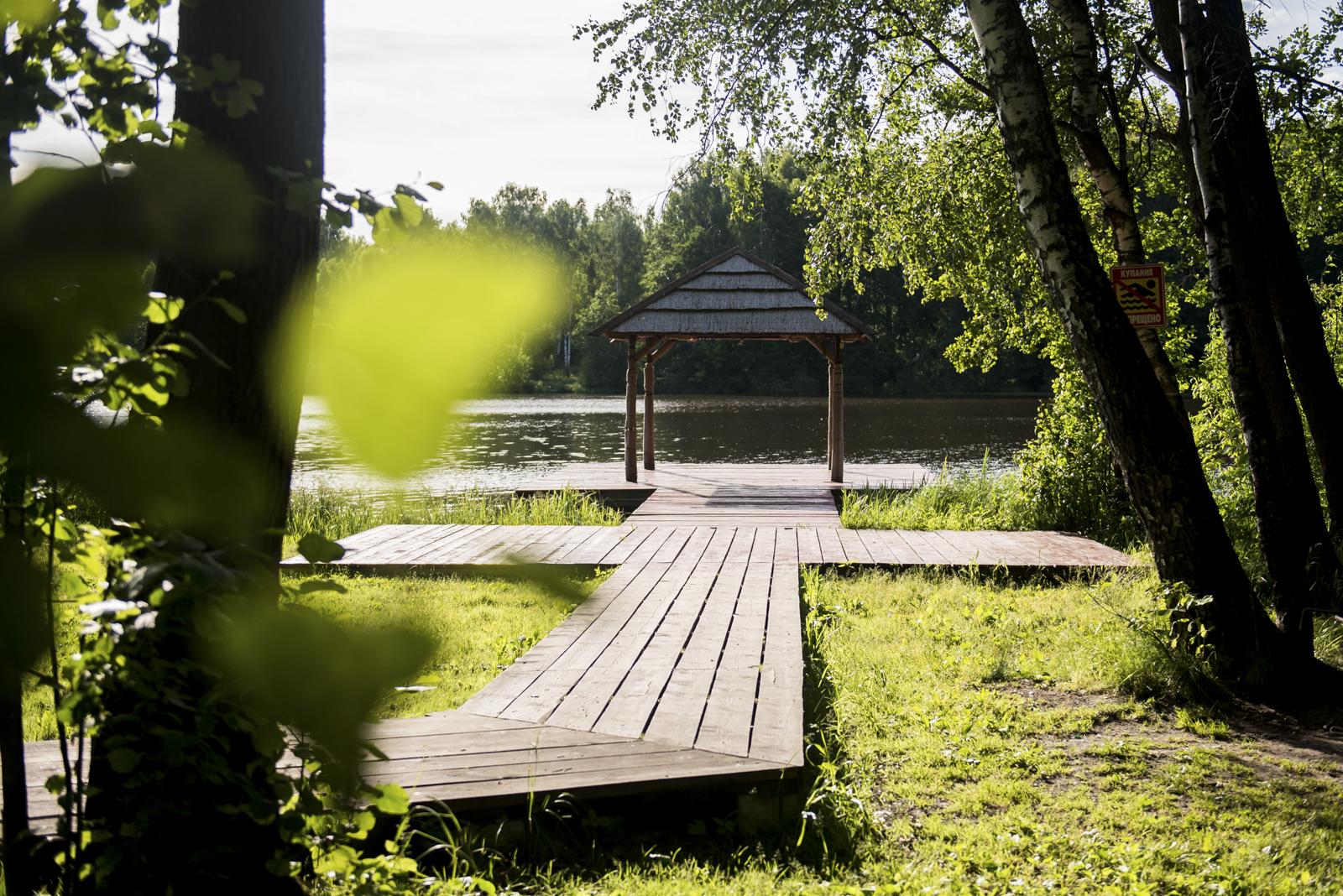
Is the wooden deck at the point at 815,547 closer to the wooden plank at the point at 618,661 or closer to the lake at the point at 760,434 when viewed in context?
the wooden plank at the point at 618,661

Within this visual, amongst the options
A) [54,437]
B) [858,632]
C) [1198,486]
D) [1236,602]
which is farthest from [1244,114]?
[54,437]

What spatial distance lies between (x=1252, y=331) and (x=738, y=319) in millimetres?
9804

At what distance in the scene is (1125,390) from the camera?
5172mm

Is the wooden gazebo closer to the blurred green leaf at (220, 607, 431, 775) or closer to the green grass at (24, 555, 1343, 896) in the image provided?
the green grass at (24, 555, 1343, 896)

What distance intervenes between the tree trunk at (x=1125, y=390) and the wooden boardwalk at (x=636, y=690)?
1.92 m

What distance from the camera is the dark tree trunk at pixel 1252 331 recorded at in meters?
5.71

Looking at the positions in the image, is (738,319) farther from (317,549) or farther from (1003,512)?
(317,549)

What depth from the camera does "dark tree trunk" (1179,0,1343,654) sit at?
18.7 ft

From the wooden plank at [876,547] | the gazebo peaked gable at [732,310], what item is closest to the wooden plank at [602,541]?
the wooden plank at [876,547]

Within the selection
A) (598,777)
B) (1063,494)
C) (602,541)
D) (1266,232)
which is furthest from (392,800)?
(1063,494)

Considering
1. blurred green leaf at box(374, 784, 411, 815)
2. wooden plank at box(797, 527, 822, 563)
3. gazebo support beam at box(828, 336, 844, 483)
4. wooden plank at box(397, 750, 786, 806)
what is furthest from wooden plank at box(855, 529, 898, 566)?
blurred green leaf at box(374, 784, 411, 815)

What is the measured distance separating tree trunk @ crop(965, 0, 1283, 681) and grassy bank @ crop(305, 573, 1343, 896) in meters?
0.41

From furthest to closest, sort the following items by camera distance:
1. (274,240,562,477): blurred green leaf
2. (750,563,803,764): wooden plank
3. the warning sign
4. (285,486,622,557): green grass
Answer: (285,486,622,557): green grass < the warning sign < (750,563,803,764): wooden plank < (274,240,562,477): blurred green leaf

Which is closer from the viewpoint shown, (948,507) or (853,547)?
(853,547)
